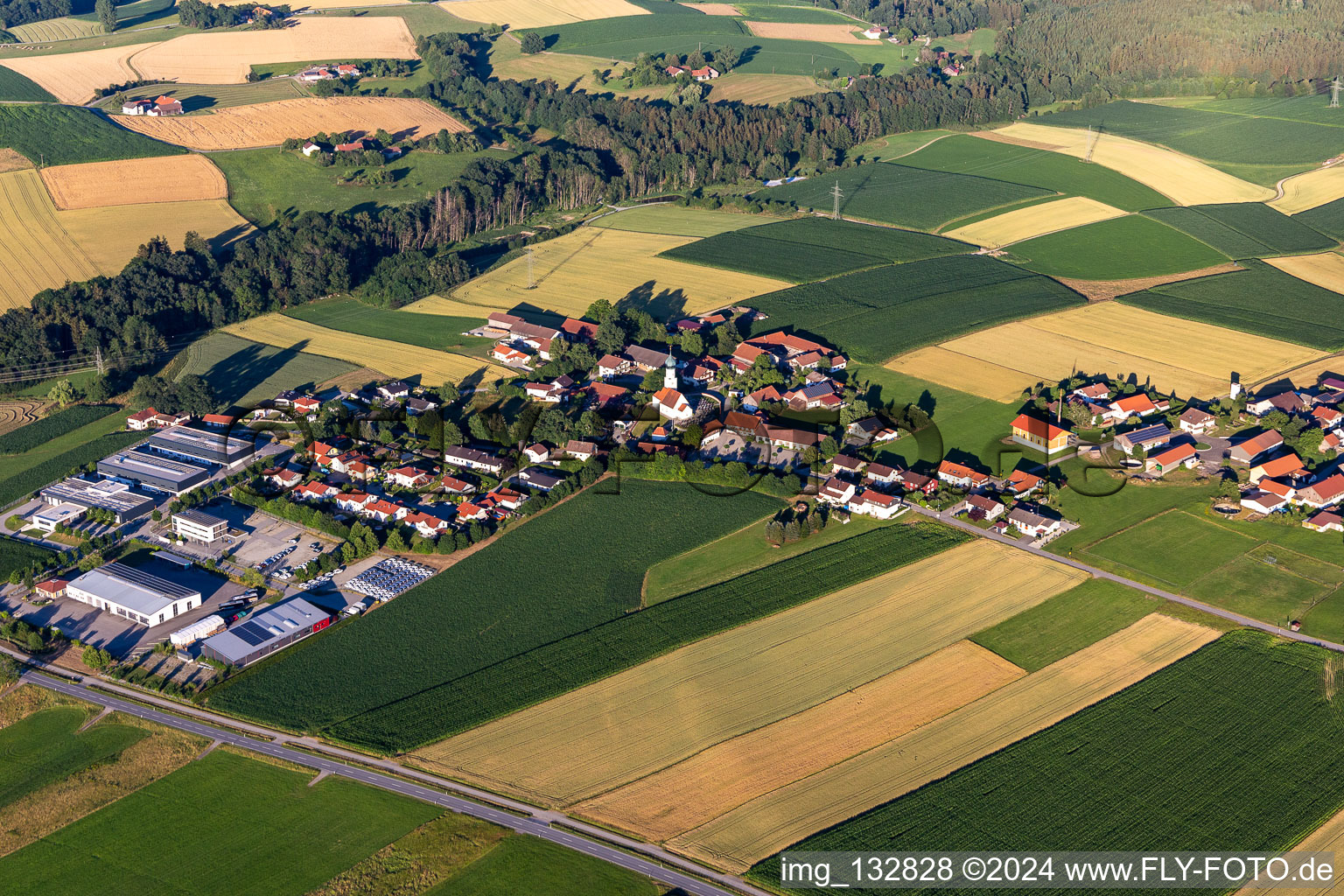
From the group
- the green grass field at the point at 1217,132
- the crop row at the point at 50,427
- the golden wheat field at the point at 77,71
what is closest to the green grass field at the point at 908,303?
the green grass field at the point at 1217,132

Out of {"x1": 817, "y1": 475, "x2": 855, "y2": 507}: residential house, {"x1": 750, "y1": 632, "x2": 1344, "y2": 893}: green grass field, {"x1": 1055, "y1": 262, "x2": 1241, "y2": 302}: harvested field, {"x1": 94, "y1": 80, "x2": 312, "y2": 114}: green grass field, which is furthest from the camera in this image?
{"x1": 94, "y1": 80, "x2": 312, "y2": 114}: green grass field

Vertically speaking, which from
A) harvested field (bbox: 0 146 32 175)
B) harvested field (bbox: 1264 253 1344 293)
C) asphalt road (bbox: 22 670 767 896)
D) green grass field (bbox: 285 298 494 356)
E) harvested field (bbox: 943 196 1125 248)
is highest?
harvested field (bbox: 0 146 32 175)

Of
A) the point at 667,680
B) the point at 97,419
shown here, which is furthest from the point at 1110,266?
the point at 97,419

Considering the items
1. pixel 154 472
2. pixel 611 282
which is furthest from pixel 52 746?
pixel 611 282

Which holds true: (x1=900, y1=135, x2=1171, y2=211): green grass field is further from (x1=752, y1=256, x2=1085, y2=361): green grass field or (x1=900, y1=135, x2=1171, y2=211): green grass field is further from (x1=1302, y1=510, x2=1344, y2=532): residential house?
(x1=1302, y1=510, x2=1344, y2=532): residential house

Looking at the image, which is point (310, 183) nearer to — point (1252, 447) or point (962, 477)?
point (962, 477)

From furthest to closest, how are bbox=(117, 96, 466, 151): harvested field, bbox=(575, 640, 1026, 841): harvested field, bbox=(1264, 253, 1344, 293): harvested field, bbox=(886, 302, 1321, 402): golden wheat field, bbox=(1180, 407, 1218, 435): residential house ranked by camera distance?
1. bbox=(117, 96, 466, 151): harvested field
2. bbox=(1264, 253, 1344, 293): harvested field
3. bbox=(886, 302, 1321, 402): golden wheat field
4. bbox=(1180, 407, 1218, 435): residential house
5. bbox=(575, 640, 1026, 841): harvested field

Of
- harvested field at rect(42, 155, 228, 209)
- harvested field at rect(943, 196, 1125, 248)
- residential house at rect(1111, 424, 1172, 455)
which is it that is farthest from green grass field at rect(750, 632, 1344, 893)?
harvested field at rect(42, 155, 228, 209)
